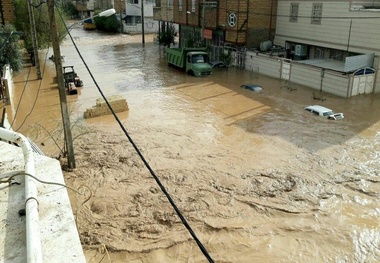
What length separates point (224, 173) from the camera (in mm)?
12266

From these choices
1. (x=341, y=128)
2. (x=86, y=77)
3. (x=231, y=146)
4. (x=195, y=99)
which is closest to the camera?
(x=231, y=146)

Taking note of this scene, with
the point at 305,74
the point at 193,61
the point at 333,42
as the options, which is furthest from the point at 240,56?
the point at 333,42

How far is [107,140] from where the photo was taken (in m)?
15.2

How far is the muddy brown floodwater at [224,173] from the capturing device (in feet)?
28.9

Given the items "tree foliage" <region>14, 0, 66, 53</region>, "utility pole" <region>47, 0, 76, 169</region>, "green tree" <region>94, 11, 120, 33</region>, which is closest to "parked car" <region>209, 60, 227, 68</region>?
"tree foliage" <region>14, 0, 66, 53</region>

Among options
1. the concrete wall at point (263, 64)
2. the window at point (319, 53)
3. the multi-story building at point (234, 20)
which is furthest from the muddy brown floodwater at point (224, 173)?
the multi-story building at point (234, 20)

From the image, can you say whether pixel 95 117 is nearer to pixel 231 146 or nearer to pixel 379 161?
pixel 231 146

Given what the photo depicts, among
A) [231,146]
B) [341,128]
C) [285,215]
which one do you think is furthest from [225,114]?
[285,215]

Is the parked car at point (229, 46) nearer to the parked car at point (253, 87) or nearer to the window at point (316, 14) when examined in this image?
the window at point (316, 14)

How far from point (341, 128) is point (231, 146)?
552 centimetres

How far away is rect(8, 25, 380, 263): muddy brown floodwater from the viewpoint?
8812 mm

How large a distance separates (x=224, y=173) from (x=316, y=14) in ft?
60.0

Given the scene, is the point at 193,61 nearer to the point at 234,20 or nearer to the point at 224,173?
the point at 234,20

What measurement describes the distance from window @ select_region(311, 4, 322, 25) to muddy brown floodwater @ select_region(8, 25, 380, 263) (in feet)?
→ 18.6
